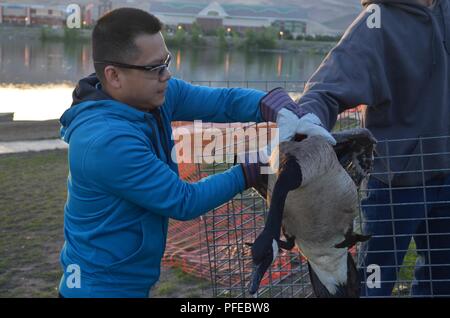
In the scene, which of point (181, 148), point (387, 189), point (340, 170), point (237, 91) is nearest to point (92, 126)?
point (237, 91)

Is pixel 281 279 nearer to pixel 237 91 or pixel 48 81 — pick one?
pixel 237 91

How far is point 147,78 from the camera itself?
1.97 m

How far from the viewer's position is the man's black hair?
1.93 meters

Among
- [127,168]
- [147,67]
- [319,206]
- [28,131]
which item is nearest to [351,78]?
[319,206]

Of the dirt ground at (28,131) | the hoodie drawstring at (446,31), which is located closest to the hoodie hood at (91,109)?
the hoodie drawstring at (446,31)

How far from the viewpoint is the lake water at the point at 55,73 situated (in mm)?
16133

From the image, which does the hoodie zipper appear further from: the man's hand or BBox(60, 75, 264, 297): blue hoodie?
the man's hand

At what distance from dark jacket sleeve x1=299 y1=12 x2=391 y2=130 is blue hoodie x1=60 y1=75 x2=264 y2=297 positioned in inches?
9.7

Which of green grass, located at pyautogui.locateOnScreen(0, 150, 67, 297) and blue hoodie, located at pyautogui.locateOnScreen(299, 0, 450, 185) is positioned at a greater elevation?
blue hoodie, located at pyautogui.locateOnScreen(299, 0, 450, 185)

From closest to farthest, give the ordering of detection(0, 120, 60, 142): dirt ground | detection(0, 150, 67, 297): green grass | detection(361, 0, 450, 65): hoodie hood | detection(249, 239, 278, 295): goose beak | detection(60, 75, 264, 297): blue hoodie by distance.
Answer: detection(249, 239, 278, 295): goose beak
detection(60, 75, 264, 297): blue hoodie
detection(361, 0, 450, 65): hoodie hood
detection(0, 150, 67, 297): green grass
detection(0, 120, 60, 142): dirt ground

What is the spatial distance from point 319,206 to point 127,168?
2.09ft

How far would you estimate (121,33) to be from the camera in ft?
6.34

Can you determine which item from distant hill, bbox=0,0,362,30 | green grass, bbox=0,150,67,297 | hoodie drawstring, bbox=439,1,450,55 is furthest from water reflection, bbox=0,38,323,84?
distant hill, bbox=0,0,362,30

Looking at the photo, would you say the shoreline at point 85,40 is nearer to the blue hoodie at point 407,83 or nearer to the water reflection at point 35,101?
the water reflection at point 35,101
